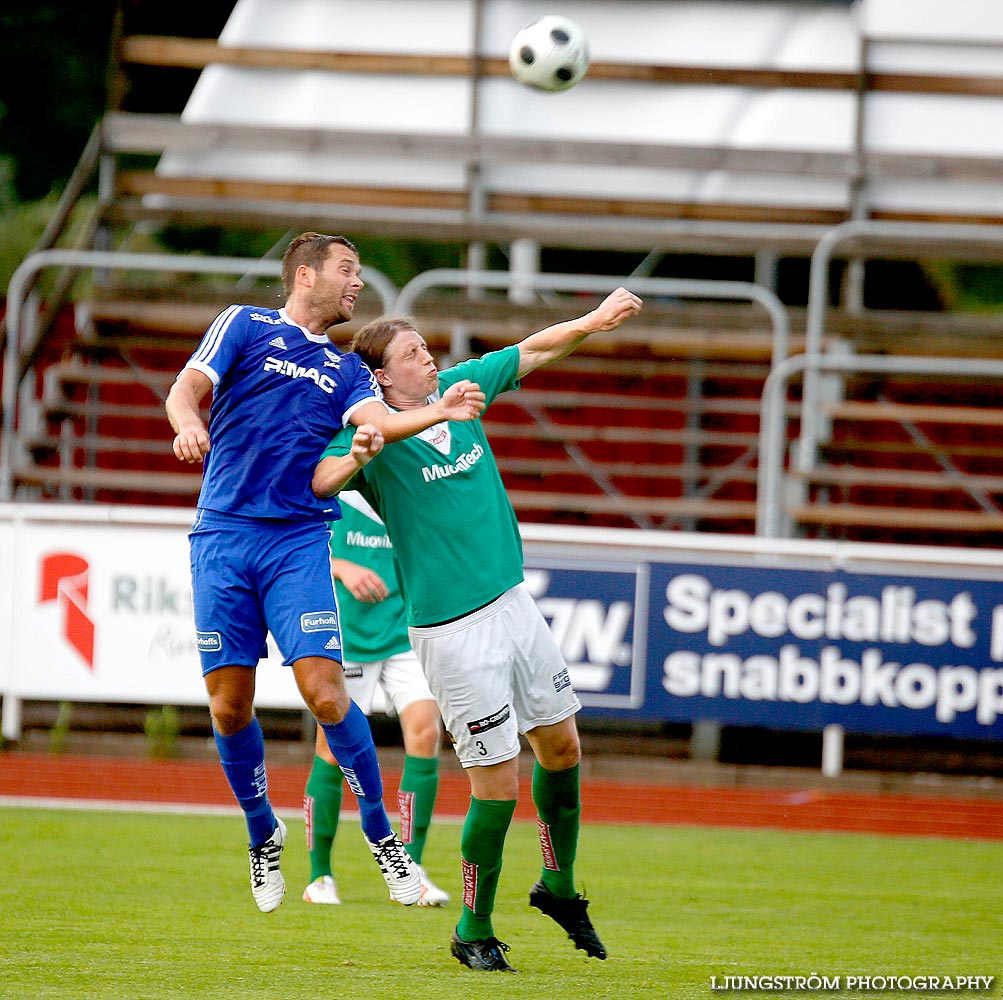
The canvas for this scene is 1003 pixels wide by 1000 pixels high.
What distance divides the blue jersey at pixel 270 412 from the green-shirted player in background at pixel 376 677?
1.28m

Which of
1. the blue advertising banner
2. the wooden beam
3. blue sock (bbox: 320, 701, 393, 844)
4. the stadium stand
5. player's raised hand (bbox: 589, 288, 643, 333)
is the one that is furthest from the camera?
the stadium stand

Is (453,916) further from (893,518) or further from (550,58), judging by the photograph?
(893,518)

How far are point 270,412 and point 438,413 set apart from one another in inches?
33.8

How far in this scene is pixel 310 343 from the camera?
5930 millimetres

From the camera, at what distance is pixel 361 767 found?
5.84m

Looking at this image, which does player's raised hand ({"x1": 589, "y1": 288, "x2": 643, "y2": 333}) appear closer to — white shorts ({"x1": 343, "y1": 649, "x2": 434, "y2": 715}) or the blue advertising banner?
white shorts ({"x1": 343, "y1": 649, "x2": 434, "y2": 715})

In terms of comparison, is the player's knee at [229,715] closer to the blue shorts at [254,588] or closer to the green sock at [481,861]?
the blue shorts at [254,588]

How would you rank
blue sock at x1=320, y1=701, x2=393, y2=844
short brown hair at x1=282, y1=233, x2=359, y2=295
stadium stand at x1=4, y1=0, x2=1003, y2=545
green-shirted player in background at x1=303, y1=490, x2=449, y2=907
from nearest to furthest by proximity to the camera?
blue sock at x1=320, y1=701, x2=393, y2=844, short brown hair at x1=282, y1=233, x2=359, y2=295, green-shirted player in background at x1=303, y1=490, x2=449, y2=907, stadium stand at x1=4, y1=0, x2=1003, y2=545

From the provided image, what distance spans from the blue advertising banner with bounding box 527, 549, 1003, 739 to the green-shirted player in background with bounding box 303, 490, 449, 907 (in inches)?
143

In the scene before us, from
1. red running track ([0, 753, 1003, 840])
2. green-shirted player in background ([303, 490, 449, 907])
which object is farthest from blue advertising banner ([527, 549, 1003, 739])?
green-shirted player in background ([303, 490, 449, 907])

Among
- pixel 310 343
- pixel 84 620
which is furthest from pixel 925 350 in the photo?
pixel 310 343

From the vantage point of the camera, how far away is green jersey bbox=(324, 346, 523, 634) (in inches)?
216

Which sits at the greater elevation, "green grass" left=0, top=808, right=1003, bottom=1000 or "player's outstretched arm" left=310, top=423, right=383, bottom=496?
"player's outstretched arm" left=310, top=423, right=383, bottom=496

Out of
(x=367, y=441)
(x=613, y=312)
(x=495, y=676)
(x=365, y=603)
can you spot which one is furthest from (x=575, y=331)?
(x=365, y=603)
